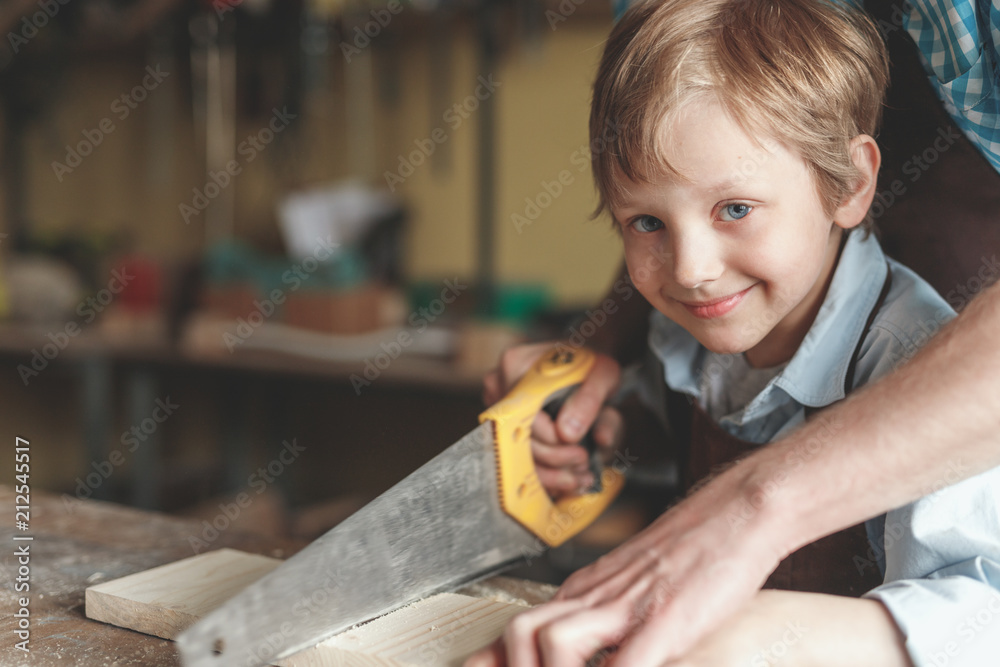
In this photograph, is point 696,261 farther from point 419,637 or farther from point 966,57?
point 419,637

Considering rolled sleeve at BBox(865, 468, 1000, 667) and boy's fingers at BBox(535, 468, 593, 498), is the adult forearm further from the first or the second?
boy's fingers at BBox(535, 468, 593, 498)

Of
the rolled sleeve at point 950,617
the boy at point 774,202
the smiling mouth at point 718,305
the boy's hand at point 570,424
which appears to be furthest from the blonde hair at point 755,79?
the rolled sleeve at point 950,617

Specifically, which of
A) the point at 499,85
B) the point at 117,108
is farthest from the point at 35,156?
the point at 499,85

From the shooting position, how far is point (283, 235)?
3.10 m

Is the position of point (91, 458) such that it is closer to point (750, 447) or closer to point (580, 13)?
point (580, 13)

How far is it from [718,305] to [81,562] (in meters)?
0.73

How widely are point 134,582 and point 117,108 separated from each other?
3277mm

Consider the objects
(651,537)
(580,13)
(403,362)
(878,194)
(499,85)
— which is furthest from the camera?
(499,85)

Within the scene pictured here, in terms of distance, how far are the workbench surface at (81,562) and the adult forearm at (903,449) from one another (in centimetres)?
51

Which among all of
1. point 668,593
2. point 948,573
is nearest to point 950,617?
point 948,573

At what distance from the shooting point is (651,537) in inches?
23.8

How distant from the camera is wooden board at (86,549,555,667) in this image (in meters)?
0.67

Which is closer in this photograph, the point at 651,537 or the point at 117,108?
the point at 651,537

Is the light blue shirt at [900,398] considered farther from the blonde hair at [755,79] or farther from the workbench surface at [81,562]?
→ the workbench surface at [81,562]
